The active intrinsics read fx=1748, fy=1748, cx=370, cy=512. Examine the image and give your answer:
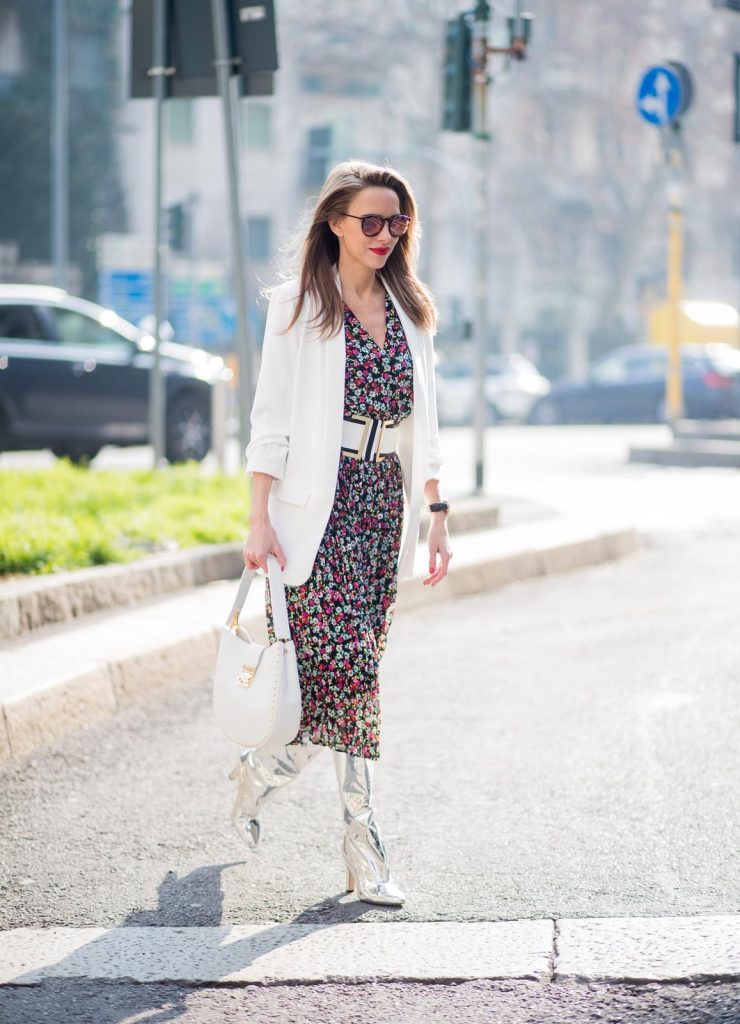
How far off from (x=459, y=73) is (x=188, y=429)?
5.50m

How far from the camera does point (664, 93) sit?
18.1 m

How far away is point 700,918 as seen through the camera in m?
3.79

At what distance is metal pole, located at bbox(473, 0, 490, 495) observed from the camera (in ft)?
42.4

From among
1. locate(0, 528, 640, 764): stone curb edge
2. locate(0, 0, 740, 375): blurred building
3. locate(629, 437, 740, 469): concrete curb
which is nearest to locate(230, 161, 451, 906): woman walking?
locate(0, 528, 640, 764): stone curb edge

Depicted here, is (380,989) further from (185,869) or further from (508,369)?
(508,369)

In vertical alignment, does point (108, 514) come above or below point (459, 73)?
below

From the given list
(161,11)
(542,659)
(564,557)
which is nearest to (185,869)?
(542,659)

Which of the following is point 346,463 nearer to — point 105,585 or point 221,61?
point 105,585

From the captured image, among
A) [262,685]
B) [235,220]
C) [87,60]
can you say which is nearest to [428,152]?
[87,60]

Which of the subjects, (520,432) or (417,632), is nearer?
(417,632)

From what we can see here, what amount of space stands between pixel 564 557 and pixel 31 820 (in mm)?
5941

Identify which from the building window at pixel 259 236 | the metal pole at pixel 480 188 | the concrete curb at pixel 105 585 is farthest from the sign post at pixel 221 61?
the building window at pixel 259 236

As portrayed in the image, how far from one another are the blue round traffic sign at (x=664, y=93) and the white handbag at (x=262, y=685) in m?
14.9

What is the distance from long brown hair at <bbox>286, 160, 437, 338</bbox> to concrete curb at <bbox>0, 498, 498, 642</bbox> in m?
3.01
